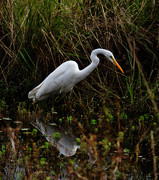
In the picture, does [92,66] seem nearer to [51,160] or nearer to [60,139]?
[60,139]

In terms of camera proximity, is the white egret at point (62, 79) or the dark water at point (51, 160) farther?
the white egret at point (62, 79)

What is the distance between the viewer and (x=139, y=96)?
4.26 metres

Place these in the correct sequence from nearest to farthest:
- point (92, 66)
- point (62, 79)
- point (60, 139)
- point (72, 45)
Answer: point (60, 139), point (92, 66), point (62, 79), point (72, 45)

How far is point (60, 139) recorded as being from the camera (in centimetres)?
372

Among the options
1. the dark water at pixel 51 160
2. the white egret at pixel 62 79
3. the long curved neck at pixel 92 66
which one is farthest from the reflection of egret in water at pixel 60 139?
the long curved neck at pixel 92 66

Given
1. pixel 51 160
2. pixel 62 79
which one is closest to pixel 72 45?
pixel 62 79

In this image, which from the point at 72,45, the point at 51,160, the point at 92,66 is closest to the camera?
the point at 51,160

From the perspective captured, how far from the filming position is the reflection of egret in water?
3393mm

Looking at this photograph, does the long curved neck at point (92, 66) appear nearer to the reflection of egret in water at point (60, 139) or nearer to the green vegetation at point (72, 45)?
the green vegetation at point (72, 45)

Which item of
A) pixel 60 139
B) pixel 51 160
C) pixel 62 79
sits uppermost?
pixel 62 79

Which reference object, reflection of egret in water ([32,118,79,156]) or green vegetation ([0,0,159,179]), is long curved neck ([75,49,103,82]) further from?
reflection of egret in water ([32,118,79,156])

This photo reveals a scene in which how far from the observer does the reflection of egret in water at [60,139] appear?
339 centimetres

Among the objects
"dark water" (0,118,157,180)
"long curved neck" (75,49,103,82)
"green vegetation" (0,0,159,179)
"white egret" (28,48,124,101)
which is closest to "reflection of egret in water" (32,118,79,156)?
"dark water" (0,118,157,180)

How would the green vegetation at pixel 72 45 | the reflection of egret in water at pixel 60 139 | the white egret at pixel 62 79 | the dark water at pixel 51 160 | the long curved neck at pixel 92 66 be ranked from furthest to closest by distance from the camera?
the green vegetation at pixel 72 45, the white egret at pixel 62 79, the long curved neck at pixel 92 66, the reflection of egret in water at pixel 60 139, the dark water at pixel 51 160
